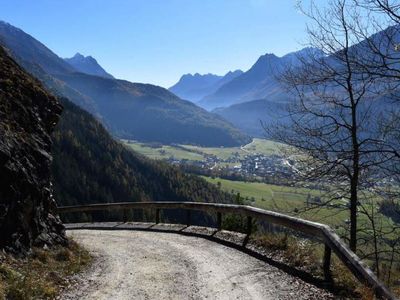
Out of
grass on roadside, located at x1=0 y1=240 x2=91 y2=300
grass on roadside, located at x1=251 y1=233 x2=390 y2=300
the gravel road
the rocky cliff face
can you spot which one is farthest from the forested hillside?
grass on roadside, located at x1=251 y1=233 x2=390 y2=300

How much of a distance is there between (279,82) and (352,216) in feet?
16.6

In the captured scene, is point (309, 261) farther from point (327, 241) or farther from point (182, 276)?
point (182, 276)

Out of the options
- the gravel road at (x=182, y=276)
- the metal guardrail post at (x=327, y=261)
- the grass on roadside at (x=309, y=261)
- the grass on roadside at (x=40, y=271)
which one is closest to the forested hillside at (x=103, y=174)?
the gravel road at (x=182, y=276)

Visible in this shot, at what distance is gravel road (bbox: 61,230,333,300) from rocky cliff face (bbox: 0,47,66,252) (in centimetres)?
177

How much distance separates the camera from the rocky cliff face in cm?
1054

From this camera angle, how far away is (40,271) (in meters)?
9.83

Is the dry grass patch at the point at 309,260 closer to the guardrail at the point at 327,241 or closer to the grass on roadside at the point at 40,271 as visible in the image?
the guardrail at the point at 327,241

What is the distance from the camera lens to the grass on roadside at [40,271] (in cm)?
807

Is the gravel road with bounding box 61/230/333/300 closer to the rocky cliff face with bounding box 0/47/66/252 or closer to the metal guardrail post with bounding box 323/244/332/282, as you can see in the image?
the metal guardrail post with bounding box 323/244/332/282

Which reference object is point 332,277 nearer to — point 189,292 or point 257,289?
point 257,289

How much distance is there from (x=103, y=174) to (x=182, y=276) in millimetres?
122976

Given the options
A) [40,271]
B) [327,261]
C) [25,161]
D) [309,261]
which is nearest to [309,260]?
[309,261]

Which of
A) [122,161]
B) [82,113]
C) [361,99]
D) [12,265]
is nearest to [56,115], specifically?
[12,265]

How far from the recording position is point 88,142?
144 metres
